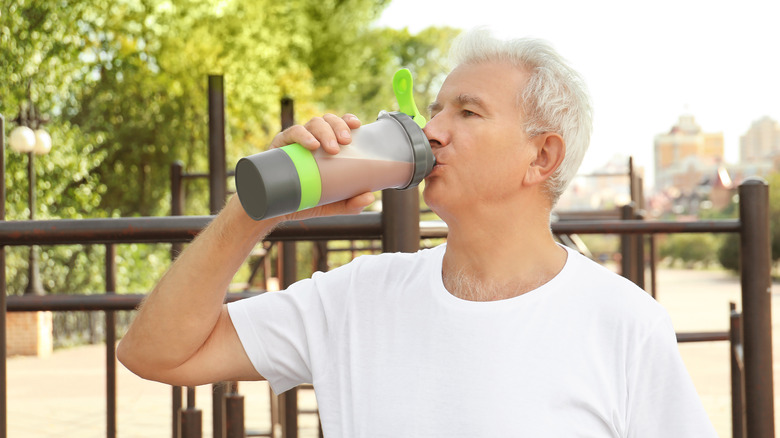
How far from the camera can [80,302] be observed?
1.60 meters

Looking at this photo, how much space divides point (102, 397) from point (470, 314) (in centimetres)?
710

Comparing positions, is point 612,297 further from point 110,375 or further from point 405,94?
point 110,375

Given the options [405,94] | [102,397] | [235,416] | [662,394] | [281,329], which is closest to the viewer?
[662,394]

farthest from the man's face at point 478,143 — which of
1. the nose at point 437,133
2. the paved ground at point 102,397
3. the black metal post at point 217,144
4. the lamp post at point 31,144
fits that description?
the lamp post at point 31,144

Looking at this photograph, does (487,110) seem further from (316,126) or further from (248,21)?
(248,21)

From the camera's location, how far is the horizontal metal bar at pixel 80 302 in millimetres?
1543

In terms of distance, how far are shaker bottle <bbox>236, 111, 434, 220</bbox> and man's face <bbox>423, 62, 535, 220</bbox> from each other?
47 mm

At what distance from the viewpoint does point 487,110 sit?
1.30 meters

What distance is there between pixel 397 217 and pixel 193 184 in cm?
1471

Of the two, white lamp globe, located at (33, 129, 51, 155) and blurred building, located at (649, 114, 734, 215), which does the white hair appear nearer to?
white lamp globe, located at (33, 129, 51, 155)

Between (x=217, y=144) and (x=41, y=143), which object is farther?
(x=41, y=143)

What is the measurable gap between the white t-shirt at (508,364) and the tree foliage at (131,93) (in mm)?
10086

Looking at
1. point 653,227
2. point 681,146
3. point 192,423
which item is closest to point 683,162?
point 681,146

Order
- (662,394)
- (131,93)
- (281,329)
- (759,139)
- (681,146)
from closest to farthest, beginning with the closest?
(662,394), (281,329), (131,93), (759,139), (681,146)
